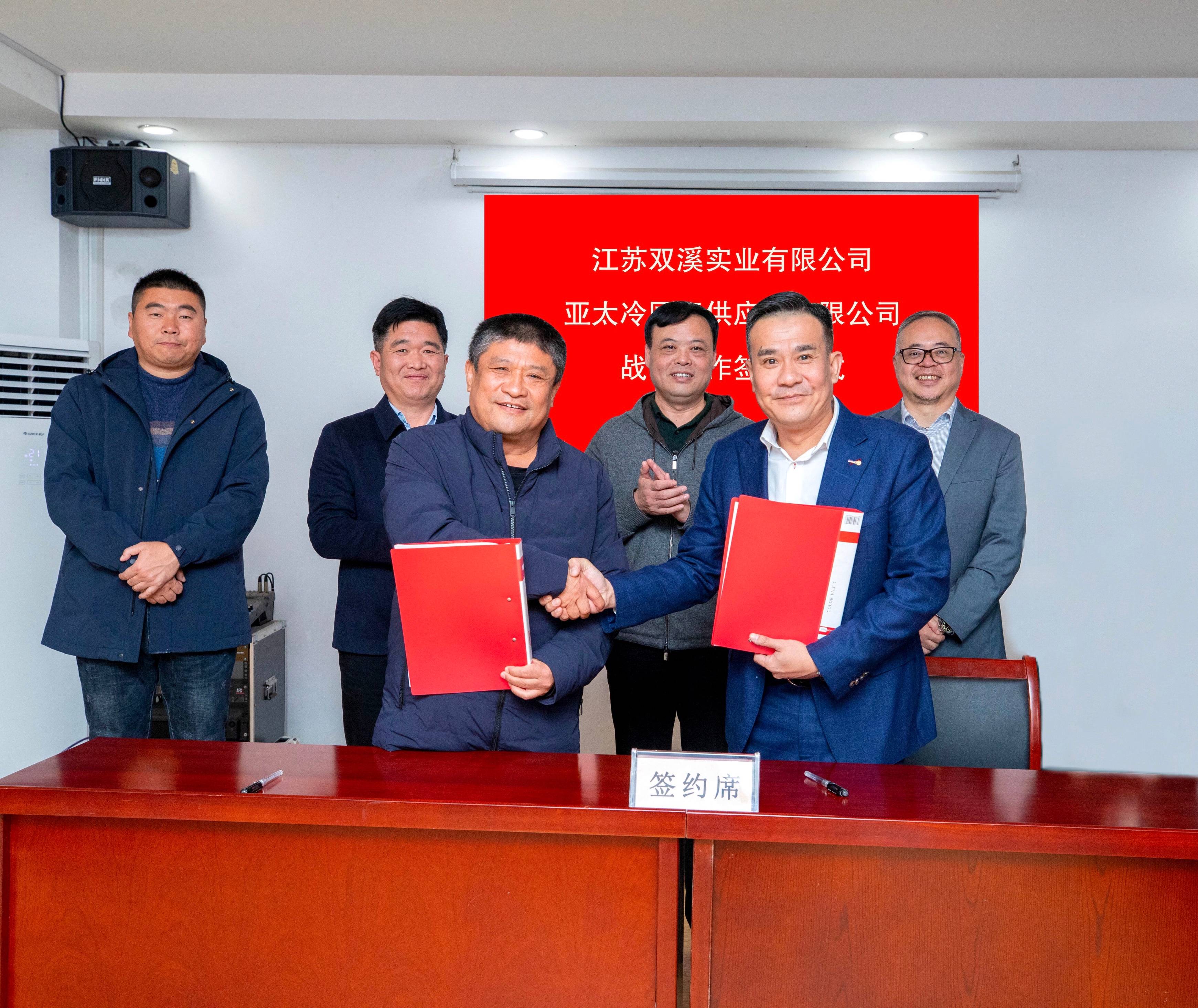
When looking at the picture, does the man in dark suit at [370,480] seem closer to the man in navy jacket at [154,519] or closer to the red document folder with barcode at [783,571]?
the man in navy jacket at [154,519]

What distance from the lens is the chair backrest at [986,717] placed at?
2033 millimetres

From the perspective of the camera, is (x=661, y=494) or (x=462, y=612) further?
(x=661, y=494)

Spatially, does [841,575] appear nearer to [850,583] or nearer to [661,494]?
[850,583]

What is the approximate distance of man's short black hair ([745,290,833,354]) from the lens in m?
1.95

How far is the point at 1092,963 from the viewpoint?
1.46m

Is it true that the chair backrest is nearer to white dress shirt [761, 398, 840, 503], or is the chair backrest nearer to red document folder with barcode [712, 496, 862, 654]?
red document folder with barcode [712, 496, 862, 654]

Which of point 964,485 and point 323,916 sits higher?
point 964,485

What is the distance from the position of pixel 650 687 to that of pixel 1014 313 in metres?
2.53

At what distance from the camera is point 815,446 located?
202 centimetres

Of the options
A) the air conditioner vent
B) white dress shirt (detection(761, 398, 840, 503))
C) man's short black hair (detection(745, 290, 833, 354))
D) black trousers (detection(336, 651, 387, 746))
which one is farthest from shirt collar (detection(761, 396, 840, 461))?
the air conditioner vent

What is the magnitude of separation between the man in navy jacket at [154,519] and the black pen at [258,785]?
1100 millimetres

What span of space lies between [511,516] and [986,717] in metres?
1.08

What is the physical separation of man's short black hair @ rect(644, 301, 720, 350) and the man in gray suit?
0.54 m

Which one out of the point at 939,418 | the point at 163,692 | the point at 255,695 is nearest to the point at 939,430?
the point at 939,418
